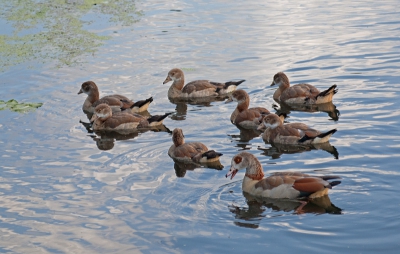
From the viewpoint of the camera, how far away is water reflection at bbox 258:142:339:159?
13.7 metres

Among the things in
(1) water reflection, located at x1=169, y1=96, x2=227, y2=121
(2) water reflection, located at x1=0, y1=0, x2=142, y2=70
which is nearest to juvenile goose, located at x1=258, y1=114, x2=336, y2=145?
(1) water reflection, located at x1=169, y1=96, x2=227, y2=121

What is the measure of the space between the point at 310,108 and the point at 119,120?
448cm

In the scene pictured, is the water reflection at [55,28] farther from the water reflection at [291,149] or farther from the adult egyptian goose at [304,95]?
the water reflection at [291,149]

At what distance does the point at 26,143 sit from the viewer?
14672 mm

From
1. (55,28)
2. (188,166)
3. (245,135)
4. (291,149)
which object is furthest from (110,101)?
(55,28)

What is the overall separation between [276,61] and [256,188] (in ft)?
30.9

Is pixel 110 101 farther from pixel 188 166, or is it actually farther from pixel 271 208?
pixel 271 208

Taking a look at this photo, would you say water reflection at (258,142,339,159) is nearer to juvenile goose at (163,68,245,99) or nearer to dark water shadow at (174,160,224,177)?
dark water shadow at (174,160,224,177)

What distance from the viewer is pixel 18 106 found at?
17.2 metres

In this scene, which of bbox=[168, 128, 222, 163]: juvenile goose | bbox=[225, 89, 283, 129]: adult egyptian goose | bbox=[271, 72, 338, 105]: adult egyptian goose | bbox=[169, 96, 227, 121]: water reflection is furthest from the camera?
bbox=[169, 96, 227, 121]: water reflection

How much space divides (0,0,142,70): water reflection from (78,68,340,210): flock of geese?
13.8 ft

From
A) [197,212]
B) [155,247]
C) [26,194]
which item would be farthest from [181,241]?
[26,194]

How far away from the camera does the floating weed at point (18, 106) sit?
17000 mm

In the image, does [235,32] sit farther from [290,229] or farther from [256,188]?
[290,229]
